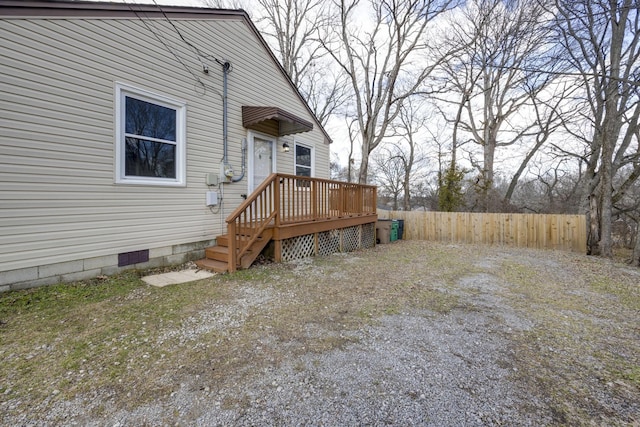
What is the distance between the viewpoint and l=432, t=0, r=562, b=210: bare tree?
9258 millimetres

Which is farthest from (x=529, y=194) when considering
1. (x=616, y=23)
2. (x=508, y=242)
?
(x=616, y=23)

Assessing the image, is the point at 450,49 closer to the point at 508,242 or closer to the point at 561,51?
the point at 561,51

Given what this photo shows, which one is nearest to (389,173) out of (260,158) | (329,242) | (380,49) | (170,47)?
(380,49)

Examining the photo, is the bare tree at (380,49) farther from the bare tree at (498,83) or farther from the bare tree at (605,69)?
the bare tree at (605,69)

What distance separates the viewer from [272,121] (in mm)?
7117

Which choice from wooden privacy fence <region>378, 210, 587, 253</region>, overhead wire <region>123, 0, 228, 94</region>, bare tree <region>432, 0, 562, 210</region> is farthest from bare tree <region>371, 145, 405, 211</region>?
overhead wire <region>123, 0, 228, 94</region>

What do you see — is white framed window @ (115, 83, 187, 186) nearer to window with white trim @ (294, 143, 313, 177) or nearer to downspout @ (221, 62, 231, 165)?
downspout @ (221, 62, 231, 165)

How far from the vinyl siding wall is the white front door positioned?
847 mm

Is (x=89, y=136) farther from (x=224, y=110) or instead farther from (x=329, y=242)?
(x=329, y=242)

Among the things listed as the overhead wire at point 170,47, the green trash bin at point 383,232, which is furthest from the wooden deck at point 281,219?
the overhead wire at point 170,47

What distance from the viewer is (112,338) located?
104 inches

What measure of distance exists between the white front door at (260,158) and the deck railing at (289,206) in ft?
1.99

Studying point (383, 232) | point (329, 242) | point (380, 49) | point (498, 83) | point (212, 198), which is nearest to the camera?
point (212, 198)

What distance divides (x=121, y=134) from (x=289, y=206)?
10.1 ft
